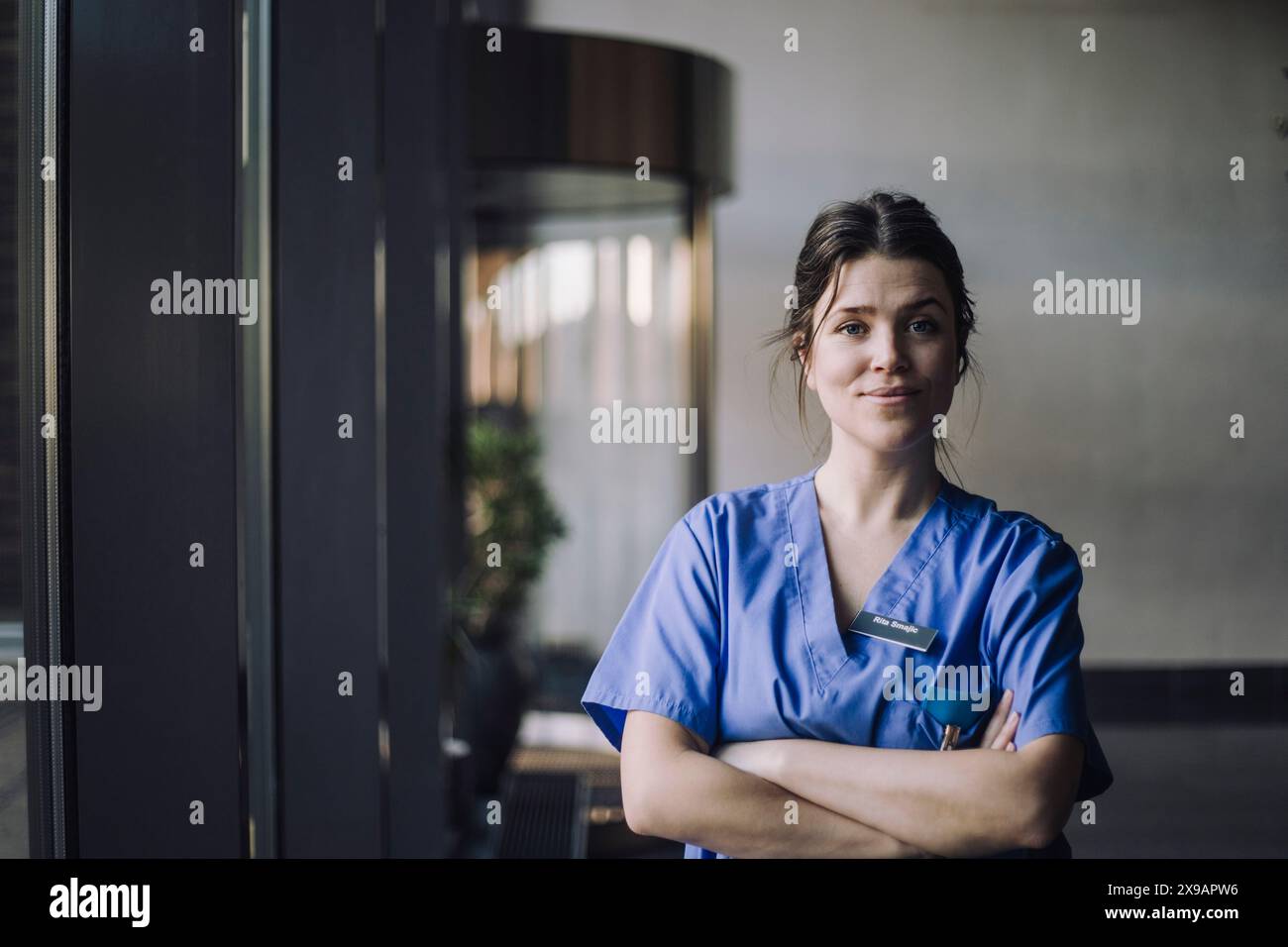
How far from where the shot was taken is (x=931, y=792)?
43.8 inches

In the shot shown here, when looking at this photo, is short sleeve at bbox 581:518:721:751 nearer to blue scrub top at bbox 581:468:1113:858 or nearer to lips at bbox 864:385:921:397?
blue scrub top at bbox 581:468:1113:858

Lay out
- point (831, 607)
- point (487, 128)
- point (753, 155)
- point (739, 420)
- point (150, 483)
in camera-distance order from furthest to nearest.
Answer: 1. point (487, 128)
2. point (753, 155)
3. point (739, 420)
4. point (150, 483)
5. point (831, 607)

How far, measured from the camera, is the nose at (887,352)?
1.21m

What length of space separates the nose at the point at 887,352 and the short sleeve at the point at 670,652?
28 centimetres

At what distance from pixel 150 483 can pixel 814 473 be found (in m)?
0.78

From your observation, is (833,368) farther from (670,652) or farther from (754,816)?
(754,816)

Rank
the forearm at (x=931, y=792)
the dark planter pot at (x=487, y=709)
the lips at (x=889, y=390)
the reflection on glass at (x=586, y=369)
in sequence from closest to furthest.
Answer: the forearm at (x=931, y=792) → the lips at (x=889, y=390) → the dark planter pot at (x=487, y=709) → the reflection on glass at (x=586, y=369)

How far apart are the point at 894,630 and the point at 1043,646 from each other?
0.50ft
